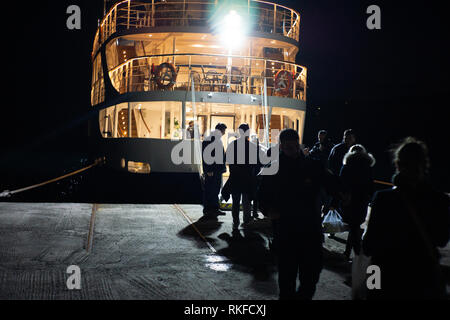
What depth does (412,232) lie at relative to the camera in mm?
2658

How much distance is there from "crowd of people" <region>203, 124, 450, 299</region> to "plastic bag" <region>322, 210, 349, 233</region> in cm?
12

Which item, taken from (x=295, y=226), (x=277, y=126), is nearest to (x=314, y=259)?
(x=295, y=226)

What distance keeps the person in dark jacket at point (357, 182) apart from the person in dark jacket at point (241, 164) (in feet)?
6.52

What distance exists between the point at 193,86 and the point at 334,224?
31.6ft

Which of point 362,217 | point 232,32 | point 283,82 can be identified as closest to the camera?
point 362,217

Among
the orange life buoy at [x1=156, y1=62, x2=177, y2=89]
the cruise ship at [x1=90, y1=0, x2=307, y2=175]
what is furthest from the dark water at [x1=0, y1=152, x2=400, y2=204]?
the orange life buoy at [x1=156, y1=62, x2=177, y2=89]

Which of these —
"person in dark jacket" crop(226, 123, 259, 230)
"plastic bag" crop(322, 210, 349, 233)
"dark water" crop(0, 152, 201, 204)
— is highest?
"person in dark jacket" crop(226, 123, 259, 230)

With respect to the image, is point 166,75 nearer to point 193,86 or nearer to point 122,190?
point 193,86

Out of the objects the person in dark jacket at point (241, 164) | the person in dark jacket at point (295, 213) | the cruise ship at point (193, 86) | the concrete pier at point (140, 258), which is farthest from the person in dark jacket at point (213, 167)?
the cruise ship at point (193, 86)

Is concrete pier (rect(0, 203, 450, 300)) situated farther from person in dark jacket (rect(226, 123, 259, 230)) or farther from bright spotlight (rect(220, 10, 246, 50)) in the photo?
bright spotlight (rect(220, 10, 246, 50))

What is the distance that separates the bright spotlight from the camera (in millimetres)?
14898

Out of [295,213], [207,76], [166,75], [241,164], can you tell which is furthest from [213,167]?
[207,76]
